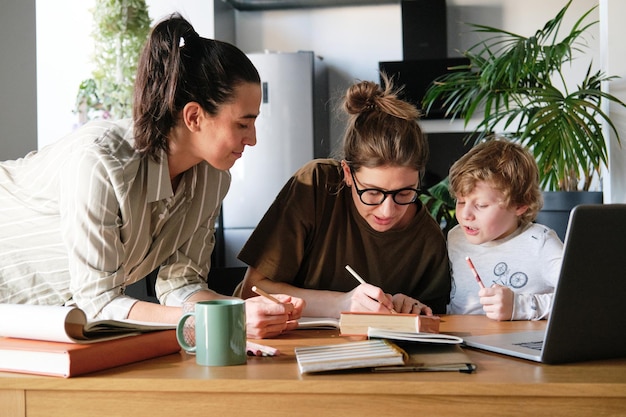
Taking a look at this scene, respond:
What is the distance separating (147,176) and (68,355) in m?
0.67

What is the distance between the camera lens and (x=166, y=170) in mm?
1705

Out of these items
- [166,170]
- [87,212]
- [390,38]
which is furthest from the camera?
[390,38]

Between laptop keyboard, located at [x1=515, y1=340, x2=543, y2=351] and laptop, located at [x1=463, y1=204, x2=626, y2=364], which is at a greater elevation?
laptop, located at [x1=463, y1=204, x2=626, y2=364]

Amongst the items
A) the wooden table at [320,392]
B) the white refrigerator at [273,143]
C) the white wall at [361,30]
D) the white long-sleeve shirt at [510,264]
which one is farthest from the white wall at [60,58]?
the wooden table at [320,392]

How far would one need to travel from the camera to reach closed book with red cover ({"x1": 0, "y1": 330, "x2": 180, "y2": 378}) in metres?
1.09

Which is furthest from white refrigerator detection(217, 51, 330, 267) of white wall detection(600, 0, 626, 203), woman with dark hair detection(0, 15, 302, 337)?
woman with dark hair detection(0, 15, 302, 337)

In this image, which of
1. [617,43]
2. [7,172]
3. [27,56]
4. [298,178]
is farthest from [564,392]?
[617,43]

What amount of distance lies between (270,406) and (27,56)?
1851 millimetres

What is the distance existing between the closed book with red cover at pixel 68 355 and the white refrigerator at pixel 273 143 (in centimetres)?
446

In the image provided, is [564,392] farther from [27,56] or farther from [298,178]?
[27,56]

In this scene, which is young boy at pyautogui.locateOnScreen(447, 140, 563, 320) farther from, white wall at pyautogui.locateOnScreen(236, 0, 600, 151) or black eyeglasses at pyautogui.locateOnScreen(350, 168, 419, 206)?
white wall at pyautogui.locateOnScreen(236, 0, 600, 151)

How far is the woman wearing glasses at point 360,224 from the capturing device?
73.7 inches

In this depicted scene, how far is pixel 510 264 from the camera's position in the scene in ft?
6.56

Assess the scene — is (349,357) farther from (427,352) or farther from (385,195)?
(385,195)
